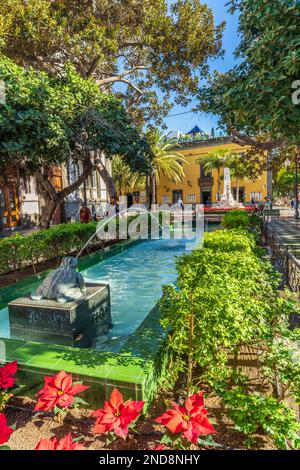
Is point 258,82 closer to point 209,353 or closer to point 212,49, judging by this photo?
point 209,353

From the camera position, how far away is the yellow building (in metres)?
44.6

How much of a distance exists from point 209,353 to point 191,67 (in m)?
13.8

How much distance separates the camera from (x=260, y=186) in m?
44.3

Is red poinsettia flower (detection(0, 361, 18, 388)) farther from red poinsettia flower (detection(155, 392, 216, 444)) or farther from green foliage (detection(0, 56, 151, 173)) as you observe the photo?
green foliage (detection(0, 56, 151, 173))

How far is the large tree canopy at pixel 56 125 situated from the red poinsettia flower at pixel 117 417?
6298 mm

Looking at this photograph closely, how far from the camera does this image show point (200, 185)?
4816cm

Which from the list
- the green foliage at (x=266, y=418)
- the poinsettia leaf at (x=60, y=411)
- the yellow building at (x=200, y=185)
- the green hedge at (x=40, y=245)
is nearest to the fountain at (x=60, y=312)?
the poinsettia leaf at (x=60, y=411)

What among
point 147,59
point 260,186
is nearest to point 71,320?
point 147,59

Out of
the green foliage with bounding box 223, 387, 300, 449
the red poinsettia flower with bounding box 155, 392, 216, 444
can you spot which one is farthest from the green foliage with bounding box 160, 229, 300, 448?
the red poinsettia flower with bounding box 155, 392, 216, 444

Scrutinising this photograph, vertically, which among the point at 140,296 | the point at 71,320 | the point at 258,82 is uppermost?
the point at 258,82

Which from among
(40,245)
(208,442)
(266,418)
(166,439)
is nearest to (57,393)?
(166,439)

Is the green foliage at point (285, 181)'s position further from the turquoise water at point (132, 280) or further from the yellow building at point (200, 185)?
the turquoise water at point (132, 280)
